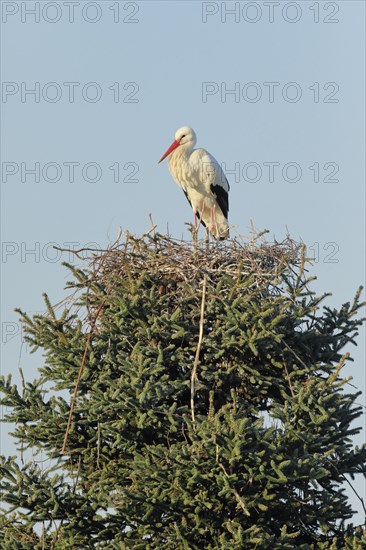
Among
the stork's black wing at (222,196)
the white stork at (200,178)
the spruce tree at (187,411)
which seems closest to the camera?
the spruce tree at (187,411)

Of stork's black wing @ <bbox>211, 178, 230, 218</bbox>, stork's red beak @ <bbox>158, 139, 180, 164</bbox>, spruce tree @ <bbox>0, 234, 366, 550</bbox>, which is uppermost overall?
stork's red beak @ <bbox>158, 139, 180, 164</bbox>

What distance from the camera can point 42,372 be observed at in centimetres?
919

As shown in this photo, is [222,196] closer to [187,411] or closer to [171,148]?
[171,148]

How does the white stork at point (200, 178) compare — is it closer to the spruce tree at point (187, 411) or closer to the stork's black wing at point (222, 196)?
the stork's black wing at point (222, 196)

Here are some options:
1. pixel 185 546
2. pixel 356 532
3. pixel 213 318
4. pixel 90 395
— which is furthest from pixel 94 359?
pixel 356 532

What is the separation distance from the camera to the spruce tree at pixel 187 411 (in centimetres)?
805

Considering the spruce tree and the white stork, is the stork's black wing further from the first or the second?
the spruce tree

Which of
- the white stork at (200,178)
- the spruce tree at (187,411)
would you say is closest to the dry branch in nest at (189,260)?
the spruce tree at (187,411)

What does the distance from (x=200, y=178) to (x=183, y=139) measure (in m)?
0.63

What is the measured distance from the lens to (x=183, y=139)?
1443 centimetres

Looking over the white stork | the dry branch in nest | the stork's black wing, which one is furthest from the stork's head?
the dry branch in nest

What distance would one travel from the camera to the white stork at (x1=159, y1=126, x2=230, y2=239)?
46.6 ft

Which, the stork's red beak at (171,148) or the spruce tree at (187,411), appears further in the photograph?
the stork's red beak at (171,148)

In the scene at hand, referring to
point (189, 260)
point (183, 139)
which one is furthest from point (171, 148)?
point (189, 260)
